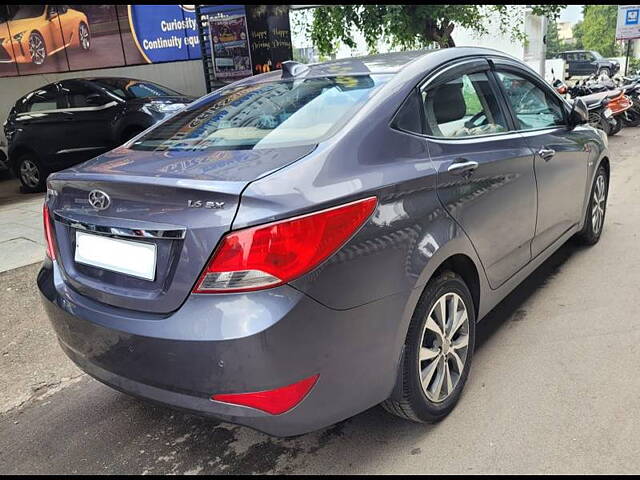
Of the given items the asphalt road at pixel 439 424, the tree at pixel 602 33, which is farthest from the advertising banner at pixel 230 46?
the tree at pixel 602 33

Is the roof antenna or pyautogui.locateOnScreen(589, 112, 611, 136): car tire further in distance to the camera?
pyautogui.locateOnScreen(589, 112, 611, 136): car tire

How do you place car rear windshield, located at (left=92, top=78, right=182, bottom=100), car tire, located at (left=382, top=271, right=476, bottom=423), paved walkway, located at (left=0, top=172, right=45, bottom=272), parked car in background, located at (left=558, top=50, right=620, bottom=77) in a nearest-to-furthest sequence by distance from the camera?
car tire, located at (left=382, top=271, right=476, bottom=423) → paved walkway, located at (left=0, top=172, right=45, bottom=272) → car rear windshield, located at (left=92, top=78, right=182, bottom=100) → parked car in background, located at (left=558, top=50, right=620, bottom=77)

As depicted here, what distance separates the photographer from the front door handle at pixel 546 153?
3.29m

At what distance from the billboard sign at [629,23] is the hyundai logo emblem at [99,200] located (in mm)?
21480

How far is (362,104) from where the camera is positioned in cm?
234

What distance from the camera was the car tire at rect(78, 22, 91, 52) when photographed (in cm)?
1209

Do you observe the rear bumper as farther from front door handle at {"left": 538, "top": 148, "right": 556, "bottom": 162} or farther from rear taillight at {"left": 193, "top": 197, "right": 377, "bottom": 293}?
front door handle at {"left": 538, "top": 148, "right": 556, "bottom": 162}

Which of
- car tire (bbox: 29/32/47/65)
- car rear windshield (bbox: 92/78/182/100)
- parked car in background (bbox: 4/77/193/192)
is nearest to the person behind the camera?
parked car in background (bbox: 4/77/193/192)

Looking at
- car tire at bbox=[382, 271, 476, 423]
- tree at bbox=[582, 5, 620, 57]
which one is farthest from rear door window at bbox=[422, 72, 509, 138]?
tree at bbox=[582, 5, 620, 57]

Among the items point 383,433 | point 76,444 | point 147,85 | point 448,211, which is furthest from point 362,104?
point 147,85

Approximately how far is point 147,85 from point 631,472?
855 centimetres

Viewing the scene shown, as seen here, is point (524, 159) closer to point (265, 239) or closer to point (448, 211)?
point (448, 211)

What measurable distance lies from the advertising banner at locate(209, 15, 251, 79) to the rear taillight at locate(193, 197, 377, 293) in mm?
8225

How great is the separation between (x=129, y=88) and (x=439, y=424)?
7.71 metres
